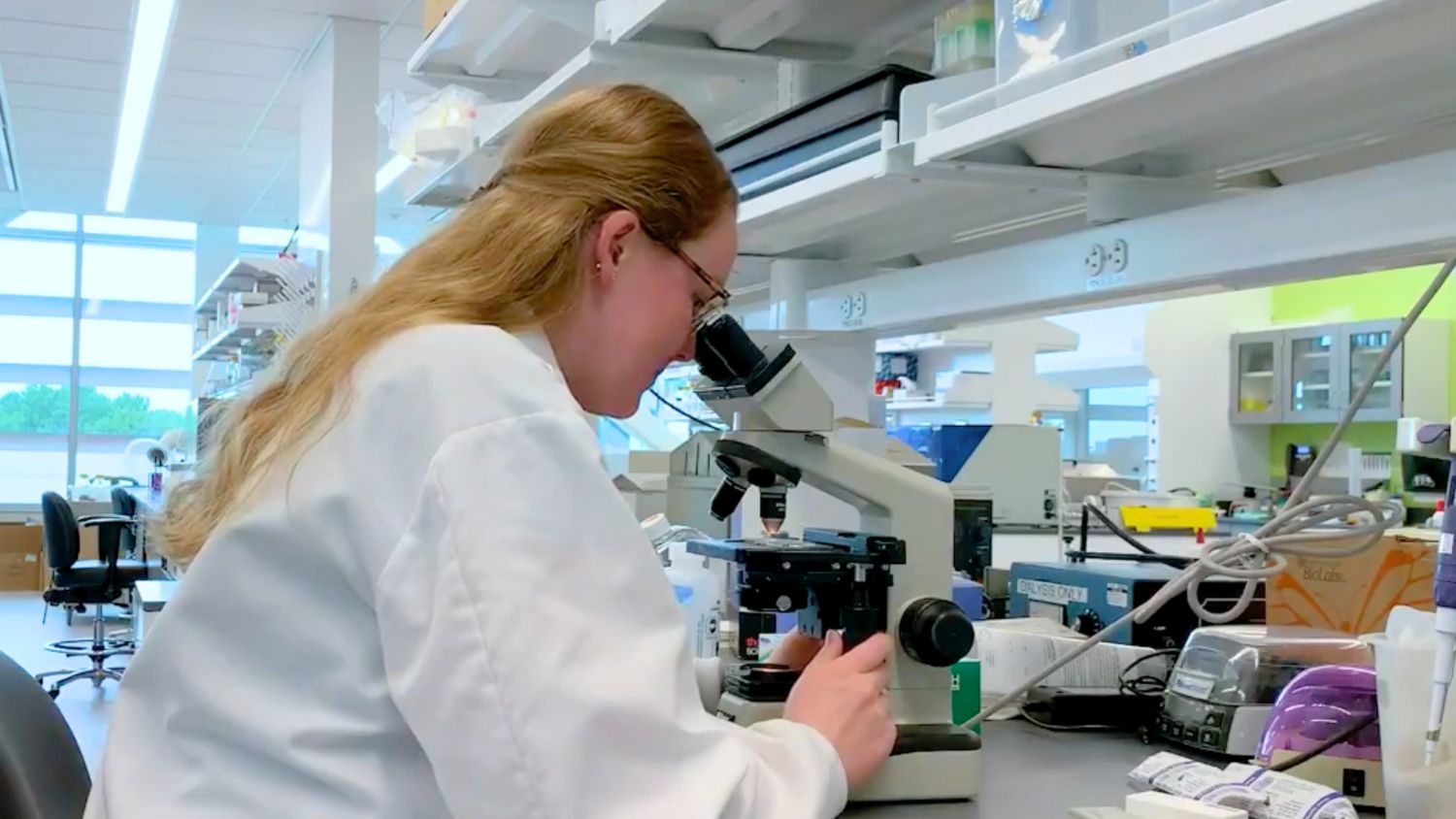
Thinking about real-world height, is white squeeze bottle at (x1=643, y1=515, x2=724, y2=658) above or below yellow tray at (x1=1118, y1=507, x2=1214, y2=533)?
below

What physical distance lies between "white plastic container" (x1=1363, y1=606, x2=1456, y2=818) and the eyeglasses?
62 cm

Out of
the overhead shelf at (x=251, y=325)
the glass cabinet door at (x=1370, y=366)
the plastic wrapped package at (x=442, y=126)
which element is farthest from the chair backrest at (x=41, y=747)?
the glass cabinet door at (x=1370, y=366)

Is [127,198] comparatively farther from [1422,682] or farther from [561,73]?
[1422,682]

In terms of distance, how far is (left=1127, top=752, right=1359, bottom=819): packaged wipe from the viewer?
0.97 metres

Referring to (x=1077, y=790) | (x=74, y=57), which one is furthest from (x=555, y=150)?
(x=74, y=57)

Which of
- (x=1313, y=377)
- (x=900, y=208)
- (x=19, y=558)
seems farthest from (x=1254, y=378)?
(x=19, y=558)

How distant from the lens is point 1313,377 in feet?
19.9

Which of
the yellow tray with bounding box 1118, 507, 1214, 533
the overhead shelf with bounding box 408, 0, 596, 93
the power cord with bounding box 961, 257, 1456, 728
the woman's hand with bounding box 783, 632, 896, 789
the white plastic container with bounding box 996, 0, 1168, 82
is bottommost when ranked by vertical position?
the woman's hand with bounding box 783, 632, 896, 789

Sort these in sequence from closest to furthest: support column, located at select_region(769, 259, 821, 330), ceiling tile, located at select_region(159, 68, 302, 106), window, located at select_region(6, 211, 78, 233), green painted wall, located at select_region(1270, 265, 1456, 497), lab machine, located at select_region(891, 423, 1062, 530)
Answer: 1. support column, located at select_region(769, 259, 821, 330)
2. lab machine, located at select_region(891, 423, 1062, 530)
3. ceiling tile, located at select_region(159, 68, 302, 106)
4. green painted wall, located at select_region(1270, 265, 1456, 497)
5. window, located at select_region(6, 211, 78, 233)

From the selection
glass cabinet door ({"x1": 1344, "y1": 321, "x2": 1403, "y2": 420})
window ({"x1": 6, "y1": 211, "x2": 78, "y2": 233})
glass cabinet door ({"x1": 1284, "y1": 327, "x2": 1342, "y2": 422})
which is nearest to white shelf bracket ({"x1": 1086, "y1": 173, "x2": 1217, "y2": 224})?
glass cabinet door ({"x1": 1344, "y1": 321, "x2": 1403, "y2": 420})

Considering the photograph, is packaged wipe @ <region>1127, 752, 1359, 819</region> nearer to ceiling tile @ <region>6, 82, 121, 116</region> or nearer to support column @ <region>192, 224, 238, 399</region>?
ceiling tile @ <region>6, 82, 121, 116</region>

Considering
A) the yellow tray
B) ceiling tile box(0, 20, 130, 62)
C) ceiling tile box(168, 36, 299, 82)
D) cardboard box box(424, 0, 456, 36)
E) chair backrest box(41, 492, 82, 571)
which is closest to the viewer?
cardboard box box(424, 0, 456, 36)

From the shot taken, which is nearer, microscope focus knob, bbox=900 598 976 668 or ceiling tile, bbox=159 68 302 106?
microscope focus knob, bbox=900 598 976 668

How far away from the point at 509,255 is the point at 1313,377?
591 centimetres
